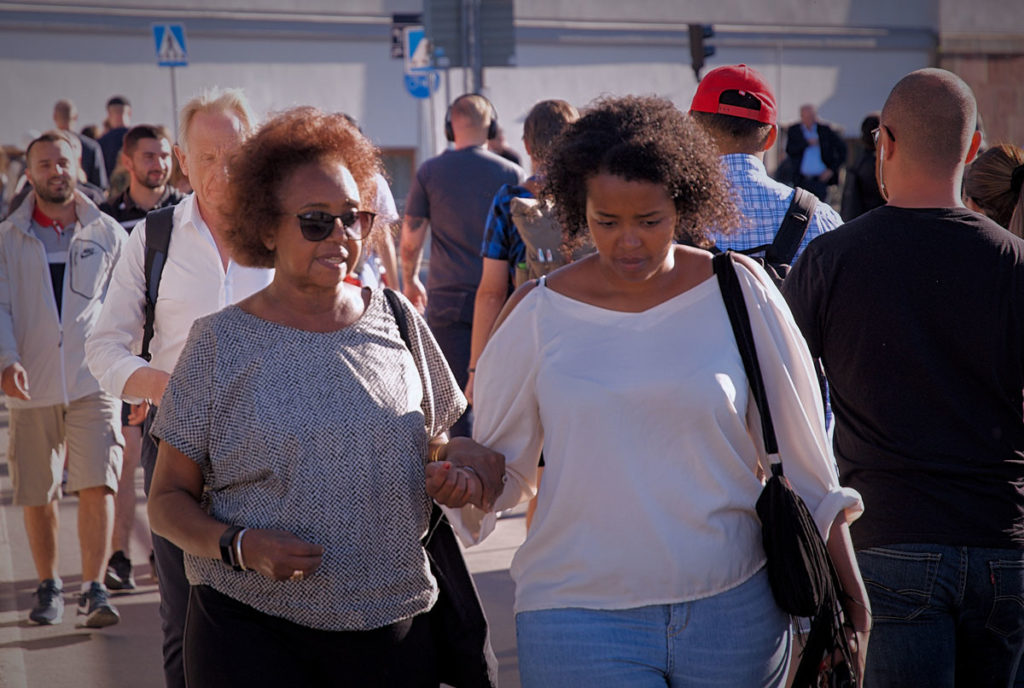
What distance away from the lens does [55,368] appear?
261 inches

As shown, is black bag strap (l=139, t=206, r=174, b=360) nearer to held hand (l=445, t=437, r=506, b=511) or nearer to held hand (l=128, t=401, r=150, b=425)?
held hand (l=128, t=401, r=150, b=425)

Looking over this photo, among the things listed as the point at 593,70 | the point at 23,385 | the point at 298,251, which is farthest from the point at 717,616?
the point at 593,70

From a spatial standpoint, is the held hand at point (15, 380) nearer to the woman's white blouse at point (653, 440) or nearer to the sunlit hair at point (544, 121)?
the sunlit hair at point (544, 121)

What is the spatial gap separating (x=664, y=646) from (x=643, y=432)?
0.47 m

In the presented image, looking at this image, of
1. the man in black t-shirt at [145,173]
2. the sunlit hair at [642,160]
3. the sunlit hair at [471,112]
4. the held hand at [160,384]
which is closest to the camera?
the sunlit hair at [642,160]

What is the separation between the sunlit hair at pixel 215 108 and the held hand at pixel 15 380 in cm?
250

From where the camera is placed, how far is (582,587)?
2.91 meters

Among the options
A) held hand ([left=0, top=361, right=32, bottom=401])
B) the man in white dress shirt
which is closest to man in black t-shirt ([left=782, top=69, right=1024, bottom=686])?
the man in white dress shirt

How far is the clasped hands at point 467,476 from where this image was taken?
9.62ft

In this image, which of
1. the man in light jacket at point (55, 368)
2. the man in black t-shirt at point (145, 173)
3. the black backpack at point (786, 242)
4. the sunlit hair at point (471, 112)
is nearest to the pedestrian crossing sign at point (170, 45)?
the man in black t-shirt at point (145, 173)

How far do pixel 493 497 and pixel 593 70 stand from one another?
25.0m

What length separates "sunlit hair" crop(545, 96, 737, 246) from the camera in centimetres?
298

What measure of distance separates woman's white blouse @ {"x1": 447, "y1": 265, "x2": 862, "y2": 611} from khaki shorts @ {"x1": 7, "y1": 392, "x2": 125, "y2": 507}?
3.93 metres

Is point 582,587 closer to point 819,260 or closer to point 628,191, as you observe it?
point 628,191
